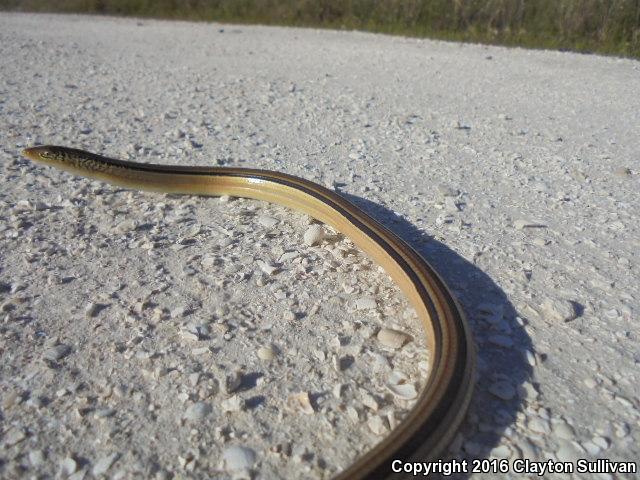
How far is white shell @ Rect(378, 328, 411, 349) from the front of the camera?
3033mm

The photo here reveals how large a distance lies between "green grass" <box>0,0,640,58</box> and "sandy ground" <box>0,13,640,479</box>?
155 inches

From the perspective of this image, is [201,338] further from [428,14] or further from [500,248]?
[428,14]

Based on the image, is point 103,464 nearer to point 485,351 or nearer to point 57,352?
point 57,352

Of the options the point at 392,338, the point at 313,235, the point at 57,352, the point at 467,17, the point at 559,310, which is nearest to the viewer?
the point at 57,352

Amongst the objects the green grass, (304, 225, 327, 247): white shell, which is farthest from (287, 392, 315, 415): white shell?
the green grass

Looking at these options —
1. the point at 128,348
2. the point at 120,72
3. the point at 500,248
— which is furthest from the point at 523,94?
the point at 128,348

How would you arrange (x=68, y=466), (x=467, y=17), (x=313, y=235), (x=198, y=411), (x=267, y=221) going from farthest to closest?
1. (x=467, y=17)
2. (x=267, y=221)
3. (x=313, y=235)
4. (x=198, y=411)
5. (x=68, y=466)

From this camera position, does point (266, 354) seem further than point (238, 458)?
Yes

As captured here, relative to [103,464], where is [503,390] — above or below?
above

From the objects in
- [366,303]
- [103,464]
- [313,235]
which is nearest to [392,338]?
[366,303]

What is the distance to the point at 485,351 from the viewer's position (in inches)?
118

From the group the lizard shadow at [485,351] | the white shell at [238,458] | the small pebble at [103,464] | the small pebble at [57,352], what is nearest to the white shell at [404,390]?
the lizard shadow at [485,351]

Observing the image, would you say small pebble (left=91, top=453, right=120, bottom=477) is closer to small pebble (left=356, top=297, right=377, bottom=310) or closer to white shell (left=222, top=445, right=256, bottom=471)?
white shell (left=222, top=445, right=256, bottom=471)

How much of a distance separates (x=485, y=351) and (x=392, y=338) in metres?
0.49
